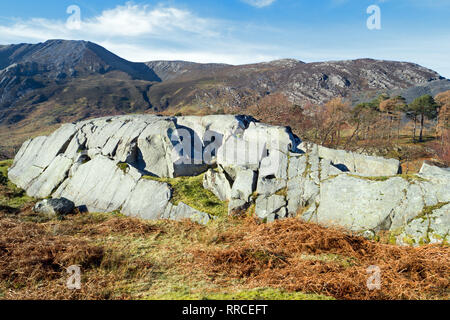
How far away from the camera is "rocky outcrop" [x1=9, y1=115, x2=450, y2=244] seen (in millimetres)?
8383

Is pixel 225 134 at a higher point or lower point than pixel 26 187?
higher

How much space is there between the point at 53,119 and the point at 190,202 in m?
133

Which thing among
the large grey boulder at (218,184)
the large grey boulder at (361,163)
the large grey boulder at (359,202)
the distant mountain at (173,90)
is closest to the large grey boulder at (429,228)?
the large grey boulder at (359,202)

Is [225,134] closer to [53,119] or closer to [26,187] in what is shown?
[26,187]

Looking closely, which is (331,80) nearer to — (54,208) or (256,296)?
(54,208)

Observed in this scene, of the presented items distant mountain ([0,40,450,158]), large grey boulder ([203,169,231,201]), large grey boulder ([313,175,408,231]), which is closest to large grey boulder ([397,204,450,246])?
large grey boulder ([313,175,408,231])

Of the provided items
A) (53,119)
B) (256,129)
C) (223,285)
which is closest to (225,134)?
(256,129)

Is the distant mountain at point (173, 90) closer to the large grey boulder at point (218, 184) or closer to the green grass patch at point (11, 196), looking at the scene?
the green grass patch at point (11, 196)

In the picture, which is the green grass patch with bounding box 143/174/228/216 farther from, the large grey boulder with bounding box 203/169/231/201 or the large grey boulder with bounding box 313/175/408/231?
the large grey boulder with bounding box 313/175/408/231

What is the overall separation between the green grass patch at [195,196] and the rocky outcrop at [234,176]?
251 mm

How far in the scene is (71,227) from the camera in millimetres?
10469

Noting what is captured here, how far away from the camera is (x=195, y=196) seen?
12.4m

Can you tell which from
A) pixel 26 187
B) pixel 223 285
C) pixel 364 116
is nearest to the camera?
pixel 223 285

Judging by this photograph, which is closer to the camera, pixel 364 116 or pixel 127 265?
pixel 127 265
